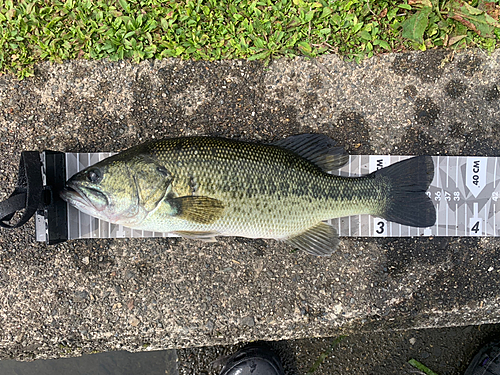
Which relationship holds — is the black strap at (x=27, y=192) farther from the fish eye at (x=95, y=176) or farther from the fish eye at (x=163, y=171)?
the fish eye at (x=163, y=171)

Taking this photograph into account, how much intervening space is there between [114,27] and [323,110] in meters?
1.96

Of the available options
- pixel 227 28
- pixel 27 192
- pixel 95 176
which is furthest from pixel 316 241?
pixel 27 192

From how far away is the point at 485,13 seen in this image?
9.13ft

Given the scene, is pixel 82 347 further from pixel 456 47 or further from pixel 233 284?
pixel 456 47

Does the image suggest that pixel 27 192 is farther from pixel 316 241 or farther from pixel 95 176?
Result: pixel 316 241

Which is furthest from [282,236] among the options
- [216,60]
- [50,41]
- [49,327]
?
[50,41]

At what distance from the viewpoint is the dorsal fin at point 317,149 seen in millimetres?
2604

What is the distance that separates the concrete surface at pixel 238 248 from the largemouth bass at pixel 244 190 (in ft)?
1.24

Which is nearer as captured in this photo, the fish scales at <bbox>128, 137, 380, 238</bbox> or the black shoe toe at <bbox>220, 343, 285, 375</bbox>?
the fish scales at <bbox>128, 137, 380, 238</bbox>

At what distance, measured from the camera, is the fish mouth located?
7.57ft

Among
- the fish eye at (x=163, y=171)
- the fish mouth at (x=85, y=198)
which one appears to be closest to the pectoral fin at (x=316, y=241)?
the fish eye at (x=163, y=171)

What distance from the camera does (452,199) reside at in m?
2.92

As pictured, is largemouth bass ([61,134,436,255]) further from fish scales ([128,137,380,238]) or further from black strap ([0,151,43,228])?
black strap ([0,151,43,228])

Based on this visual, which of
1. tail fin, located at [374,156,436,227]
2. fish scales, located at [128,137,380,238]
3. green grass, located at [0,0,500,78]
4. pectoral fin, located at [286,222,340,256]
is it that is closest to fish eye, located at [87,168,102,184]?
fish scales, located at [128,137,380,238]
